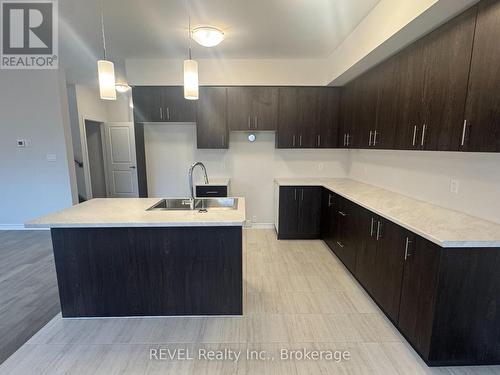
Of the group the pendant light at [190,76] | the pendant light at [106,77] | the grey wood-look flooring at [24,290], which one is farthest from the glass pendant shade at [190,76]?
the grey wood-look flooring at [24,290]

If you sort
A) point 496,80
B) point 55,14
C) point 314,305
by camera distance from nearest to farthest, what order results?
point 496,80 < point 314,305 < point 55,14

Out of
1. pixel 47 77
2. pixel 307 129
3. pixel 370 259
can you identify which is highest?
pixel 47 77

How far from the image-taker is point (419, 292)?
5.72 feet

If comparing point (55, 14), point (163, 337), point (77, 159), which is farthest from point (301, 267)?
point (77, 159)

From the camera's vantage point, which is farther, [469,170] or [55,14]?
[55,14]

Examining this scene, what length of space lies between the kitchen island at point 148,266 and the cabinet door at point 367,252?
129cm

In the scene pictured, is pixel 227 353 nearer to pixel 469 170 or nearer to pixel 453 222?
pixel 453 222

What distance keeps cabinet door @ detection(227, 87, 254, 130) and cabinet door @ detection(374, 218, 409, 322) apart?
8.47 feet

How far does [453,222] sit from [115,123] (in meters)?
A: 7.43

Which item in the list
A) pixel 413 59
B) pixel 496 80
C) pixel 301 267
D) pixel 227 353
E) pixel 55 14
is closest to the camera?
pixel 496 80

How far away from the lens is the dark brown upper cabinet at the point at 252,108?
396 centimetres

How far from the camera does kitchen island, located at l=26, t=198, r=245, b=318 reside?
6.83 ft

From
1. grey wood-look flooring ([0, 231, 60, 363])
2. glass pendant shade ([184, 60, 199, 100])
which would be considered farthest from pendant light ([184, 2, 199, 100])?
A: grey wood-look flooring ([0, 231, 60, 363])

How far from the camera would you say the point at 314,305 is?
236cm
